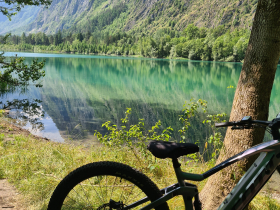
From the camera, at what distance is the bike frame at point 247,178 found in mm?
1763

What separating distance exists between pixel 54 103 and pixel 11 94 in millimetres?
4154

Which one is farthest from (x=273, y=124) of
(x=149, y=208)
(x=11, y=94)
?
(x=11, y=94)

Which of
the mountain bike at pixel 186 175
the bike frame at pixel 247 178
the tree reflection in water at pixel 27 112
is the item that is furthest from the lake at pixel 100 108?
the bike frame at pixel 247 178

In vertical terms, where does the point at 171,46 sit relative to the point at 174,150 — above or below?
above

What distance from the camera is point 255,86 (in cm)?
299

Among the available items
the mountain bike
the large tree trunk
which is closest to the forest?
the large tree trunk

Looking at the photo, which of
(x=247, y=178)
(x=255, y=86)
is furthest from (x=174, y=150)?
(x=255, y=86)

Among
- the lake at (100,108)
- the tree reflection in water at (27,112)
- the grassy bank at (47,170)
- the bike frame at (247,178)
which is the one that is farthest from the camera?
the tree reflection in water at (27,112)

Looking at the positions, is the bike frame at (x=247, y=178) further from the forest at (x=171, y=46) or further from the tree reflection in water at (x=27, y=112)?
the forest at (x=171, y=46)

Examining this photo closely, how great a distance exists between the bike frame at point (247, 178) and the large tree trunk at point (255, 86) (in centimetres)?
132

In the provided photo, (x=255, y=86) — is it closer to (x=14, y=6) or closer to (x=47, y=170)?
(x=47, y=170)

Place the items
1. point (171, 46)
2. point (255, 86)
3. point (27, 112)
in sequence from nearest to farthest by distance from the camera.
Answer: point (255, 86)
point (27, 112)
point (171, 46)

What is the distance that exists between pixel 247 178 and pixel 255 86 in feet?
4.94

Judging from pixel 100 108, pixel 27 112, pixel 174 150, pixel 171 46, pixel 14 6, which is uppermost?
pixel 171 46
